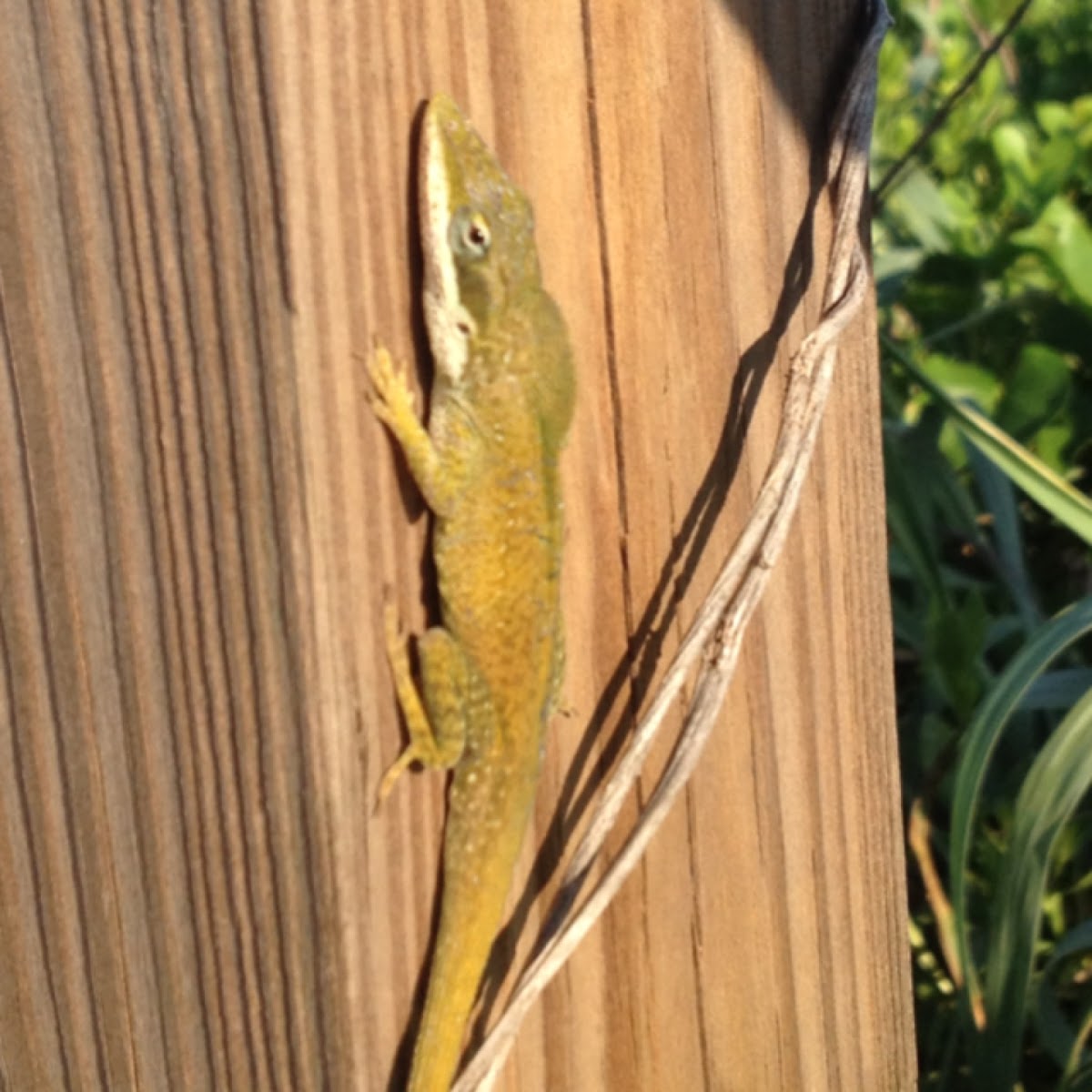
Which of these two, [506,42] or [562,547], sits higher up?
[506,42]

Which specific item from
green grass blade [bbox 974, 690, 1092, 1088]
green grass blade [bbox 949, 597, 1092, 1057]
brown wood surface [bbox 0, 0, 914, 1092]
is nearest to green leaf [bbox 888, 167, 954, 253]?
green grass blade [bbox 949, 597, 1092, 1057]

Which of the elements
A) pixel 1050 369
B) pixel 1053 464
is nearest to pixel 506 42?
pixel 1050 369

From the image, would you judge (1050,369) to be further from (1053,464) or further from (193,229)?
(193,229)

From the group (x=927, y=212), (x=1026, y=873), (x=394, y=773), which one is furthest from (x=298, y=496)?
(x=927, y=212)

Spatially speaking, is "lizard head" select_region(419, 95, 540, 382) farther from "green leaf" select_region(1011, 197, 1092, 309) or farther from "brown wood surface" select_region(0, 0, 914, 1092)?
"green leaf" select_region(1011, 197, 1092, 309)

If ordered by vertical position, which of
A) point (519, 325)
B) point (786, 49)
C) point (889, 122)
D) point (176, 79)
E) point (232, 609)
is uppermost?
point (889, 122)

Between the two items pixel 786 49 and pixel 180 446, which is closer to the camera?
pixel 180 446
